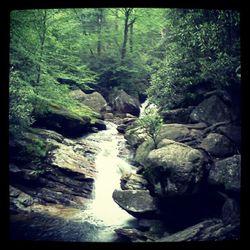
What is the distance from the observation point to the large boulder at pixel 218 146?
1205 centimetres

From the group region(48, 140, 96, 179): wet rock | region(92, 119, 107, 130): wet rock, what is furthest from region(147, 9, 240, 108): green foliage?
region(48, 140, 96, 179): wet rock

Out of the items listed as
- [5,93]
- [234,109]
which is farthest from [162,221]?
[5,93]

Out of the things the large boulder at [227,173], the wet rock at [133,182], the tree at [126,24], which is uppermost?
the tree at [126,24]

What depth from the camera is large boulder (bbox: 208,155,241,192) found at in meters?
11.2

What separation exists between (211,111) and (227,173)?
2841mm

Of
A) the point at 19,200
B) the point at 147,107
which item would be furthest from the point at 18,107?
the point at 147,107

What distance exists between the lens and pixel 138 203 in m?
11.9

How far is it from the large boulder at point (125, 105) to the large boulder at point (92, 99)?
0.62m

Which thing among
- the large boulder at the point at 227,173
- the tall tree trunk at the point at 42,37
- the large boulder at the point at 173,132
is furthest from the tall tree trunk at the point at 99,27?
the large boulder at the point at 227,173

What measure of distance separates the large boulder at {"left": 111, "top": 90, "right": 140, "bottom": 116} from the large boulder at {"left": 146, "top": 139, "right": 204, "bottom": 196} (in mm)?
6171

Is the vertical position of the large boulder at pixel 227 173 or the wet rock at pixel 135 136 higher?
the wet rock at pixel 135 136

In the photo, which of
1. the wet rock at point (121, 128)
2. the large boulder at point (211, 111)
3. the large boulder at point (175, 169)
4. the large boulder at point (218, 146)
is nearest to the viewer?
the large boulder at point (175, 169)

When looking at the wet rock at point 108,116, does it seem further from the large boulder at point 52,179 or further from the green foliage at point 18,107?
the green foliage at point 18,107

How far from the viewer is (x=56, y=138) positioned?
1438 centimetres
